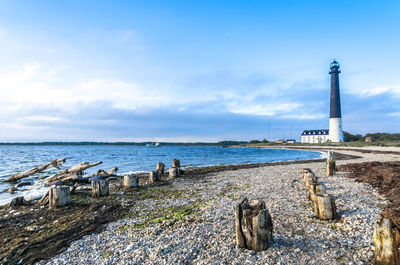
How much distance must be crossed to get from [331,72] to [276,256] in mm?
84421

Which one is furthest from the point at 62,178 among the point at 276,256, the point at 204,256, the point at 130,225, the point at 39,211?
the point at 276,256

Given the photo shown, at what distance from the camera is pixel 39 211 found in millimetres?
9477

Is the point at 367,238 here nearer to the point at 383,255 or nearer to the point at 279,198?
the point at 383,255

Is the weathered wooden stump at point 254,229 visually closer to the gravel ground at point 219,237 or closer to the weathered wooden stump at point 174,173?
the gravel ground at point 219,237

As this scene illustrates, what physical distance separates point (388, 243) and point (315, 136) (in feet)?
414

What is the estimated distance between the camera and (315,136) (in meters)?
116

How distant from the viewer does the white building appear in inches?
4355

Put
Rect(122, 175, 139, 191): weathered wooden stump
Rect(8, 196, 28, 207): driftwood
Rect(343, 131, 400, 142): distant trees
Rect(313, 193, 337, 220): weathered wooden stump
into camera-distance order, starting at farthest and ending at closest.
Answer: Rect(343, 131, 400, 142): distant trees < Rect(122, 175, 139, 191): weathered wooden stump < Rect(8, 196, 28, 207): driftwood < Rect(313, 193, 337, 220): weathered wooden stump

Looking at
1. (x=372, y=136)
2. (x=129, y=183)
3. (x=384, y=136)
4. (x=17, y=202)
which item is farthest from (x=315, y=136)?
(x=17, y=202)

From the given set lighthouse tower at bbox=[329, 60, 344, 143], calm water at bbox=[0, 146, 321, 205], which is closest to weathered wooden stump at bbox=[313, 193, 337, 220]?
calm water at bbox=[0, 146, 321, 205]

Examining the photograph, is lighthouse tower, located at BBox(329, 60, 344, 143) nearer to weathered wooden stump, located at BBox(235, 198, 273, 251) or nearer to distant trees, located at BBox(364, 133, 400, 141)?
distant trees, located at BBox(364, 133, 400, 141)

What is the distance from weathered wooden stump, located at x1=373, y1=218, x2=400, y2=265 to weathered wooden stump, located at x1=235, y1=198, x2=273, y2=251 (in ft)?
6.92

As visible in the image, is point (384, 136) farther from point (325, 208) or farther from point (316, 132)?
point (325, 208)

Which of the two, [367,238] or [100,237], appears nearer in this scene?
[367,238]
